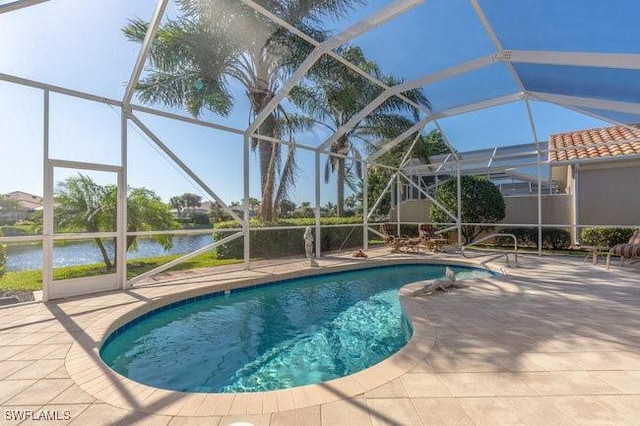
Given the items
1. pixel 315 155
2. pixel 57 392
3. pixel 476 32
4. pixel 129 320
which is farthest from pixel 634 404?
pixel 315 155

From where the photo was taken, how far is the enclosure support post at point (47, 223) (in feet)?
18.8

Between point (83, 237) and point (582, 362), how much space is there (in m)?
7.46

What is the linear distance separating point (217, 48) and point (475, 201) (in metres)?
10.2

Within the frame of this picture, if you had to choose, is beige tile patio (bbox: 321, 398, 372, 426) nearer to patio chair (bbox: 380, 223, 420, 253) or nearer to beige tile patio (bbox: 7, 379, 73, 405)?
beige tile patio (bbox: 7, 379, 73, 405)

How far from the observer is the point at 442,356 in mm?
3416

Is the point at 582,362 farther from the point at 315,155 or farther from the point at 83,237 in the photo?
the point at 315,155

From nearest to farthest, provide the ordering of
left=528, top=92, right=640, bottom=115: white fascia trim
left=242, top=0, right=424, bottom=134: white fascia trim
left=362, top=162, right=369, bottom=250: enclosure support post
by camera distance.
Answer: left=242, top=0, right=424, bottom=134: white fascia trim < left=528, top=92, right=640, bottom=115: white fascia trim < left=362, top=162, right=369, bottom=250: enclosure support post

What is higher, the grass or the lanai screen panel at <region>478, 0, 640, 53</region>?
the lanai screen panel at <region>478, 0, 640, 53</region>

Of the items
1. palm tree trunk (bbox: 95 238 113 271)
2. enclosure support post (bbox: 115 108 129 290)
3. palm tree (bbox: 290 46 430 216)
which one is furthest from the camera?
palm tree (bbox: 290 46 430 216)

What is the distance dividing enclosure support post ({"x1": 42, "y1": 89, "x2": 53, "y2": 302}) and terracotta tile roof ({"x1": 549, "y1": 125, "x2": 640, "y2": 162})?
12.8 metres

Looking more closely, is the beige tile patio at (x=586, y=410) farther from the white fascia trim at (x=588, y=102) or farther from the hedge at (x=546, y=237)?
the hedge at (x=546, y=237)

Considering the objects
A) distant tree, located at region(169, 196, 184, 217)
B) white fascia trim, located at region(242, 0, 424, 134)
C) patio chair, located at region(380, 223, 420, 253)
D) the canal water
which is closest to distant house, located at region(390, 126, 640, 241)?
patio chair, located at region(380, 223, 420, 253)

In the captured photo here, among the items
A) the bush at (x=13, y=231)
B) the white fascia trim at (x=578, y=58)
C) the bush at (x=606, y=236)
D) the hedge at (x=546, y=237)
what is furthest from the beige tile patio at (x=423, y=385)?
the hedge at (x=546, y=237)

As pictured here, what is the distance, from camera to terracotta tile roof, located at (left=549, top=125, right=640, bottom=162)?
1127 centimetres
